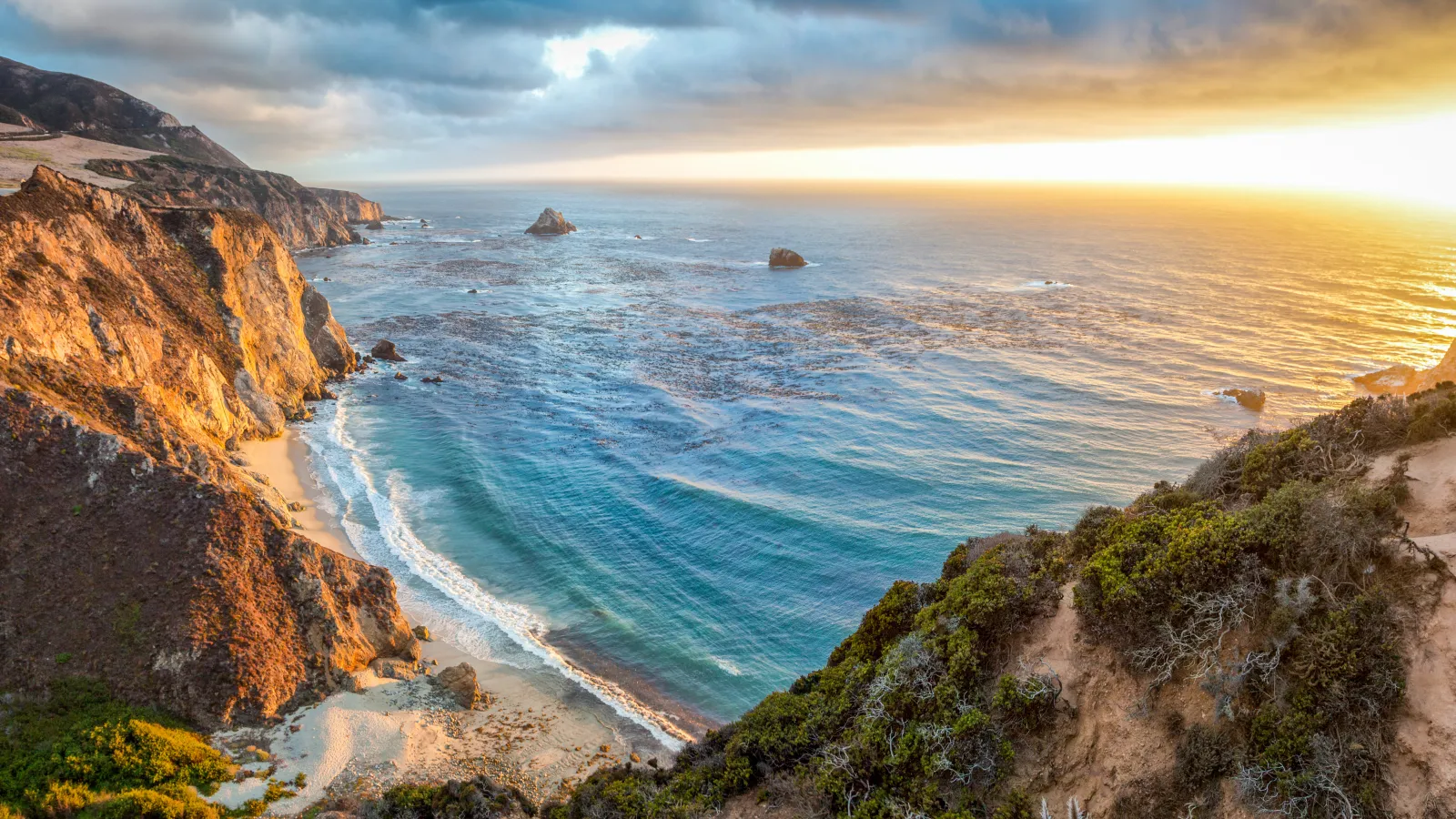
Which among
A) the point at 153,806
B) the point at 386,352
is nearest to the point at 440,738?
the point at 153,806

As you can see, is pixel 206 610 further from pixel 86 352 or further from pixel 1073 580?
pixel 1073 580

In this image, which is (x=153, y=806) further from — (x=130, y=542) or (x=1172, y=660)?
(x=1172, y=660)

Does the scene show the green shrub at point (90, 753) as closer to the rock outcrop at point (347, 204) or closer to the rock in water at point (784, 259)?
the rock in water at point (784, 259)

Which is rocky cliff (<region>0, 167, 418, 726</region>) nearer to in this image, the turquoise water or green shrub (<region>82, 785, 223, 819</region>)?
green shrub (<region>82, 785, 223, 819</region>)

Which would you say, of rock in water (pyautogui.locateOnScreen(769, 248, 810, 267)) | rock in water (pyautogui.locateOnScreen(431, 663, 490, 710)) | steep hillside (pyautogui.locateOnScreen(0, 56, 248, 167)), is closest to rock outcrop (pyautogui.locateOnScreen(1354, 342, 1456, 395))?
rock in water (pyautogui.locateOnScreen(431, 663, 490, 710))

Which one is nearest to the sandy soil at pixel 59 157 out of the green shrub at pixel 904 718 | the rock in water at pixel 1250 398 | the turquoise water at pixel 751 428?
the turquoise water at pixel 751 428

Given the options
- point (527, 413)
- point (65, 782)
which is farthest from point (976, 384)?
point (65, 782)
